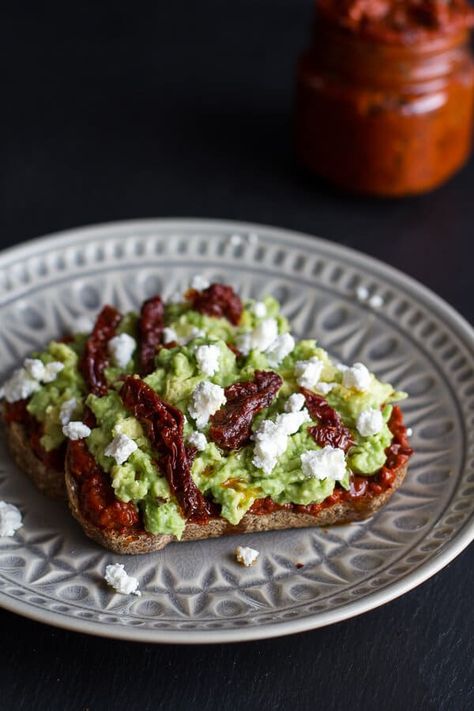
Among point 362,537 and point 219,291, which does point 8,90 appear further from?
Result: point 362,537

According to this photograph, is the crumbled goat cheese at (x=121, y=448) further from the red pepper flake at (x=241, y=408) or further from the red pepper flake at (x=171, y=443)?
the red pepper flake at (x=241, y=408)

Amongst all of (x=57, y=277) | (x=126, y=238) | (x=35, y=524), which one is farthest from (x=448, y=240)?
(x=35, y=524)

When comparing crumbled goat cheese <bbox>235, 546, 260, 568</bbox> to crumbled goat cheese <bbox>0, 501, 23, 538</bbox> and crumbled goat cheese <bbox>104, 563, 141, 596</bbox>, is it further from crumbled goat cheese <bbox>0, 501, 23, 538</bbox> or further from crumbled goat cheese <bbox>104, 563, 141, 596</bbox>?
crumbled goat cheese <bbox>0, 501, 23, 538</bbox>

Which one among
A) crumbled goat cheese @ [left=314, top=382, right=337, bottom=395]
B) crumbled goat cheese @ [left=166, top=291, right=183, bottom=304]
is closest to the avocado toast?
crumbled goat cheese @ [left=314, top=382, right=337, bottom=395]

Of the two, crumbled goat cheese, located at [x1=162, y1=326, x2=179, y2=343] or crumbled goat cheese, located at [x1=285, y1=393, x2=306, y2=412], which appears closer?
crumbled goat cheese, located at [x1=285, y1=393, x2=306, y2=412]

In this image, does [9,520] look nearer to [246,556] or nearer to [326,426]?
[246,556]

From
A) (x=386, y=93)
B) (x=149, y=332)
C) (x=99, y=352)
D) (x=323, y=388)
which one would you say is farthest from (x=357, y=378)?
(x=386, y=93)
